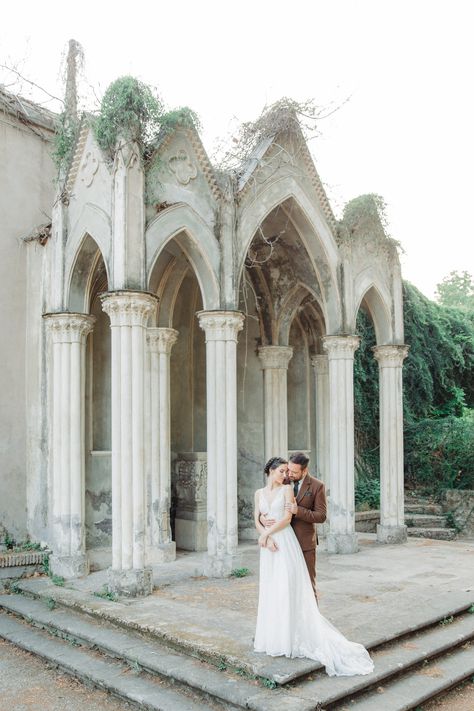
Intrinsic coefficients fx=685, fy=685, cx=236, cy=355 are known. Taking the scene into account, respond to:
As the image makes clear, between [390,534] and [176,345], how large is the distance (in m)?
5.45

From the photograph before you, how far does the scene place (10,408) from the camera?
1098cm

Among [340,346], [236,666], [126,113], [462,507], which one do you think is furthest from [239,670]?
[462,507]

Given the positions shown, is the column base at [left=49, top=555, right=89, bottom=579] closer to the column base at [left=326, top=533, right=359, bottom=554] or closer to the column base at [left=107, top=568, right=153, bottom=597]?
the column base at [left=107, top=568, right=153, bottom=597]

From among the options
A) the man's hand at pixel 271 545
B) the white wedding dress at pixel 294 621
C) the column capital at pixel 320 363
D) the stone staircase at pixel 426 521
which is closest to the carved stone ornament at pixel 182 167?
the white wedding dress at pixel 294 621

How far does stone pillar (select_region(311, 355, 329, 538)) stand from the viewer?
14742 millimetres

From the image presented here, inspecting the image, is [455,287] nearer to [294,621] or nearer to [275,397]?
[275,397]

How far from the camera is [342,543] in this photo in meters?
11.8

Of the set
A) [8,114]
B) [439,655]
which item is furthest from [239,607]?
[8,114]

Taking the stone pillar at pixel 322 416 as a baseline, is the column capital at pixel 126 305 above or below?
above

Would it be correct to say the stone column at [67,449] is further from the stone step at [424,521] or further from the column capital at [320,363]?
the stone step at [424,521]

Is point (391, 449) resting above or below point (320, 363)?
below

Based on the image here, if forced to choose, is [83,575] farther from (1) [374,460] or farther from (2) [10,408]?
(1) [374,460]

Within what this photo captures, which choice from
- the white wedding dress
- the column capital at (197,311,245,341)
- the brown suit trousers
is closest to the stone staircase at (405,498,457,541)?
the column capital at (197,311,245,341)

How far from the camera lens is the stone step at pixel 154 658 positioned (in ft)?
18.3
